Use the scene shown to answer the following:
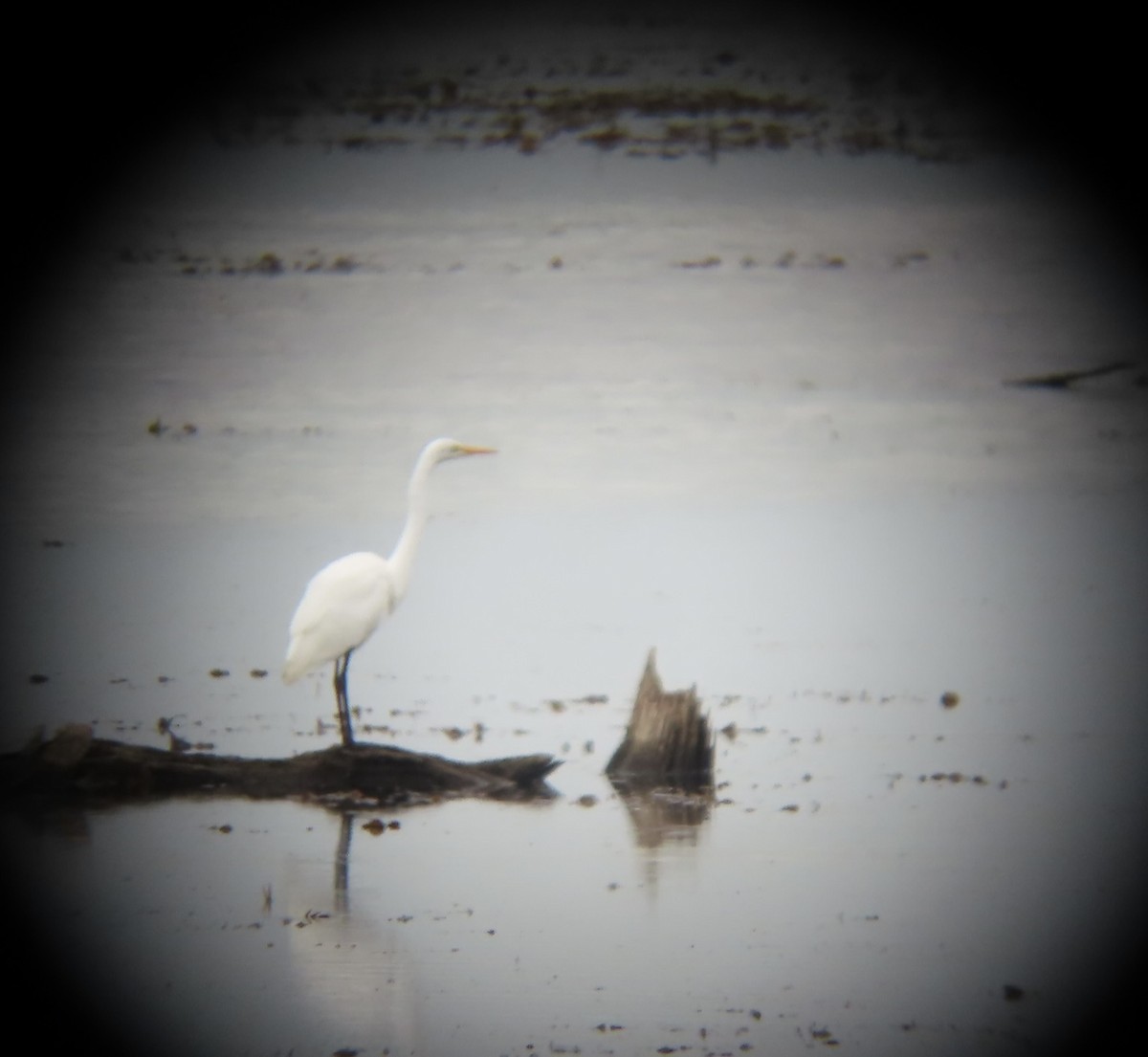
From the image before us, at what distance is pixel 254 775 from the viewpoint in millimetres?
7996

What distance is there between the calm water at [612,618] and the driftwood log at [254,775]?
139 millimetres

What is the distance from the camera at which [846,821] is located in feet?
25.9

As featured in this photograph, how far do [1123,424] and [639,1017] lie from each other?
440 inches

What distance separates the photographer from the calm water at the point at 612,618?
21.0 feet

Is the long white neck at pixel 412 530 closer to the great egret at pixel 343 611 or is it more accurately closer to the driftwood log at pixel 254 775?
the great egret at pixel 343 611

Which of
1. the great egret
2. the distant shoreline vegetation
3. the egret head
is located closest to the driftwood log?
the great egret

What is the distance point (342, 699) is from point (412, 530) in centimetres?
105

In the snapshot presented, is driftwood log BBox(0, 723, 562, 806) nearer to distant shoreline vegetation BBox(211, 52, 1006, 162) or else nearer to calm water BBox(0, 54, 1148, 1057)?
calm water BBox(0, 54, 1148, 1057)

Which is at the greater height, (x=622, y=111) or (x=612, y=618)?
(x=622, y=111)

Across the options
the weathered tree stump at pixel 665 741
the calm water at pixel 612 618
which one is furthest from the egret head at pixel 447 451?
the weathered tree stump at pixel 665 741

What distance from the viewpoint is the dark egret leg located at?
8406mm

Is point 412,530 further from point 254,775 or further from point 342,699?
point 254,775

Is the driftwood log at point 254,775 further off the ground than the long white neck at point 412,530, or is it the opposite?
the long white neck at point 412,530

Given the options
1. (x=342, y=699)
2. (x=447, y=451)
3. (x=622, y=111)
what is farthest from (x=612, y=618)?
(x=622, y=111)
